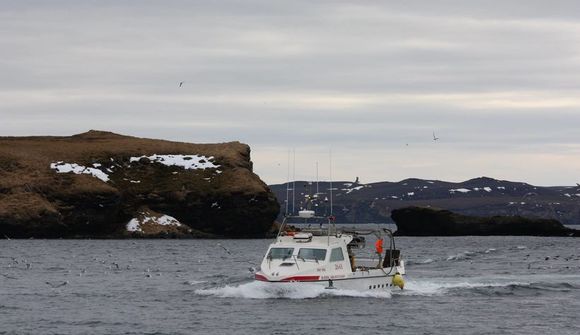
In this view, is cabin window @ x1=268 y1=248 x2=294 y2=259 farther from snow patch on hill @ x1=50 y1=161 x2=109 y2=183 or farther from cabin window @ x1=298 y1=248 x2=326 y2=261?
snow patch on hill @ x1=50 y1=161 x2=109 y2=183

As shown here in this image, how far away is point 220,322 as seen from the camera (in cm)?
5253

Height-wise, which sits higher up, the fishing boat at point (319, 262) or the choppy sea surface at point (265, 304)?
the fishing boat at point (319, 262)

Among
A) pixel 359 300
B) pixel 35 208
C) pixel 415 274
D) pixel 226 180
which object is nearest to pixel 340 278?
pixel 359 300

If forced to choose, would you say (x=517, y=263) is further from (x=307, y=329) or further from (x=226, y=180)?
(x=226, y=180)

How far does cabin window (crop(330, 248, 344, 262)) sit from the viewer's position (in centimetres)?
6020

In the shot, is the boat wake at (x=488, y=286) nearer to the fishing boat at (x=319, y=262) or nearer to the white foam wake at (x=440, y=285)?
the white foam wake at (x=440, y=285)

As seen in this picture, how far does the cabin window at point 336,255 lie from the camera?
6020 centimetres

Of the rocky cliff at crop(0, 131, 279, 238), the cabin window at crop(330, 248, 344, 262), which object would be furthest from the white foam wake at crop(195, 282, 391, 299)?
the rocky cliff at crop(0, 131, 279, 238)

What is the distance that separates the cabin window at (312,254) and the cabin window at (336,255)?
0.45 metres

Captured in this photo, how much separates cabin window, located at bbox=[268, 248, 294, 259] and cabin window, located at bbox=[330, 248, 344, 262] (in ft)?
7.47

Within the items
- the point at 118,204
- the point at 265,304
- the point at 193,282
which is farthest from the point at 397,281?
the point at 118,204

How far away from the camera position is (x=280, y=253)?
60.7 meters

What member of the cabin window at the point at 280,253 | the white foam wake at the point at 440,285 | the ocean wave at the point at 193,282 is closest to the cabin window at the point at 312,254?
the cabin window at the point at 280,253

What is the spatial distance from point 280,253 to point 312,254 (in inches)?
70.8
